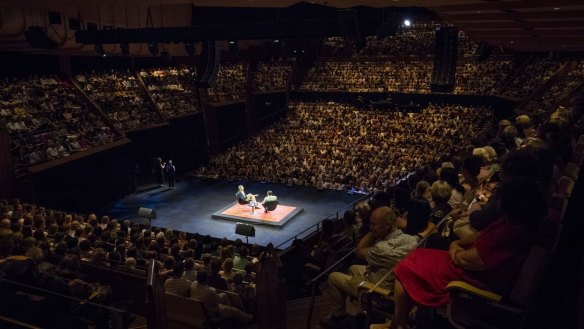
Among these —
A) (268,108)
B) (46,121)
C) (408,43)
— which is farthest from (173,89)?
(408,43)

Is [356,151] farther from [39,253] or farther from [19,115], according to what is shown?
[39,253]

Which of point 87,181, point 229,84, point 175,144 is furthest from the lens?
point 229,84


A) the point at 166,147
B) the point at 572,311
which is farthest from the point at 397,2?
the point at 166,147

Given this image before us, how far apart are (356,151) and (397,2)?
9.63 meters

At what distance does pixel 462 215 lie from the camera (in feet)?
12.2

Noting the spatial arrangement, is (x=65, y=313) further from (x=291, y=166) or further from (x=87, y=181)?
(x=291, y=166)

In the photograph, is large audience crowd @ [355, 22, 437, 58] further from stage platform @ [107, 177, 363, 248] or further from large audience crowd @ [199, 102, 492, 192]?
stage platform @ [107, 177, 363, 248]

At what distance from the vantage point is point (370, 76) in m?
22.1

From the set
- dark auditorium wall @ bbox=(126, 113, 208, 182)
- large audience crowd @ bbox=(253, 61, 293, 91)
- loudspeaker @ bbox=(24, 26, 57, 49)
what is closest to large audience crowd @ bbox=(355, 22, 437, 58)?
large audience crowd @ bbox=(253, 61, 293, 91)

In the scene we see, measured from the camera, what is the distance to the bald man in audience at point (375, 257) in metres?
3.41

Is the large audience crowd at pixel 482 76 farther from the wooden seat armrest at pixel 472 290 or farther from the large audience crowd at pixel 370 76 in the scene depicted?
the wooden seat armrest at pixel 472 290

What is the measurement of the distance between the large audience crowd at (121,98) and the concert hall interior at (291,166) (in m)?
0.09

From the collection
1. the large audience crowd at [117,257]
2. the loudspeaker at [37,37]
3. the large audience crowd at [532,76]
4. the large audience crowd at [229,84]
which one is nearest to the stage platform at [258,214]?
the large audience crowd at [117,257]

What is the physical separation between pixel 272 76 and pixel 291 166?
8.72 meters
